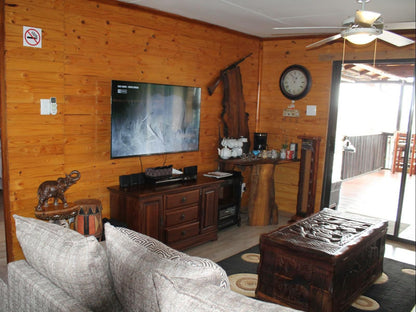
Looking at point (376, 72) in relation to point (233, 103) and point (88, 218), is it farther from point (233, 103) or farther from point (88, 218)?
point (88, 218)

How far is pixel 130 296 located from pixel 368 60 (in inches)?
171

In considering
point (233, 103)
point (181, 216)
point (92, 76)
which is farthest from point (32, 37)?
point (233, 103)

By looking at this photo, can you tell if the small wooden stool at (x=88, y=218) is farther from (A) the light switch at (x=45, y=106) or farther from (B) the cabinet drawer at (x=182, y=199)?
(A) the light switch at (x=45, y=106)

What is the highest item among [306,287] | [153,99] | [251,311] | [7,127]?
[153,99]

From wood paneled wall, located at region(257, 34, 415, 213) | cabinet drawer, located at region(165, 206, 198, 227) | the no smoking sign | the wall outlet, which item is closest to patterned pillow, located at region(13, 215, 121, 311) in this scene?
the no smoking sign

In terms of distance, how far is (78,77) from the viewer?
336 cm

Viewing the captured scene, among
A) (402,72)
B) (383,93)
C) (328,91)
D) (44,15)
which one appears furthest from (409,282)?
(44,15)

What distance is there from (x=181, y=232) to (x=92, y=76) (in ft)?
5.72

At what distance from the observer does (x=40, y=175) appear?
318 cm

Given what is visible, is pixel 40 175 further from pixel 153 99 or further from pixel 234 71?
pixel 234 71

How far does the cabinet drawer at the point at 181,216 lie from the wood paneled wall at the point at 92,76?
628 mm

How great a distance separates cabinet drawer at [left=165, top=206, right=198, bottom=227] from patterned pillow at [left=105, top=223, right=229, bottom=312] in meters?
2.17

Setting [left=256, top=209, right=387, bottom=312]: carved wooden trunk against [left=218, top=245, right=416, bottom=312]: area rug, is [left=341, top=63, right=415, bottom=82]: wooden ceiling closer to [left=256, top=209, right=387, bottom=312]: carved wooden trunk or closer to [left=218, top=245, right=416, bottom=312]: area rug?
[left=218, top=245, right=416, bottom=312]: area rug

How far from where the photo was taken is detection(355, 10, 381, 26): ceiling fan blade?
7.86ft
